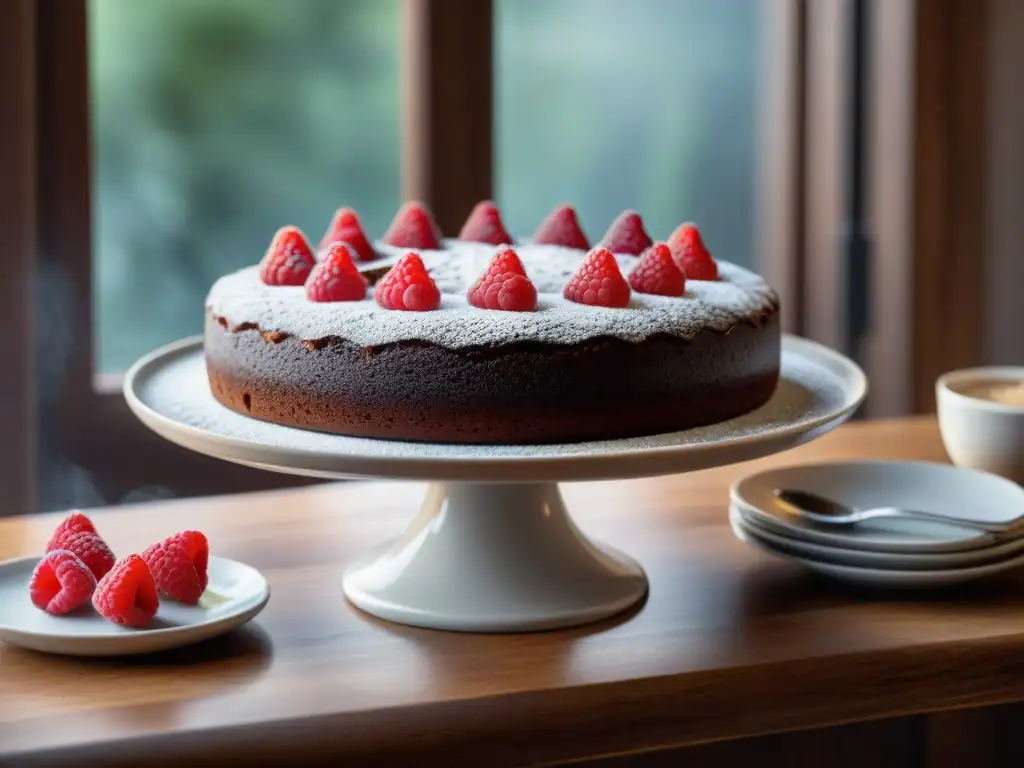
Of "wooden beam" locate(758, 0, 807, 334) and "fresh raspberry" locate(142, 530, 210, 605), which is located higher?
"wooden beam" locate(758, 0, 807, 334)

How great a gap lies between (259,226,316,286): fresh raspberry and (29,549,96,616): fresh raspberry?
0.31 m

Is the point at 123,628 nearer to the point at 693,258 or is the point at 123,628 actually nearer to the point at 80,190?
the point at 693,258

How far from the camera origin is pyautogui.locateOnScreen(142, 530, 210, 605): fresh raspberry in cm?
99

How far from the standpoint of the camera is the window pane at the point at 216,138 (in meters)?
2.05

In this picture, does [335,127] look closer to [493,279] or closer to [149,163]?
[149,163]

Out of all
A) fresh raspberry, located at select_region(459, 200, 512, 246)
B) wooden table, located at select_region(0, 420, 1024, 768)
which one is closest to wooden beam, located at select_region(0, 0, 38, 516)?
wooden table, located at select_region(0, 420, 1024, 768)

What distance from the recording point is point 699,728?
972 mm

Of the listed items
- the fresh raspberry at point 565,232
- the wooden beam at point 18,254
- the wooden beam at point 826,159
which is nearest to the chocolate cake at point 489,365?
the fresh raspberry at point 565,232

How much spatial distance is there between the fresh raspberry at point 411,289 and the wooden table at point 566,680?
9.9 inches

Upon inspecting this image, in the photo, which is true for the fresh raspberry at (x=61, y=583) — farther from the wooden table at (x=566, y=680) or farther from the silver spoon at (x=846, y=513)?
the silver spoon at (x=846, y=513)

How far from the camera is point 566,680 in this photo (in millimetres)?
954

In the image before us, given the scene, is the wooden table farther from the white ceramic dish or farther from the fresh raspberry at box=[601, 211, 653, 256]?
the fresh raspberry at box=[601, 211, 653, 256]

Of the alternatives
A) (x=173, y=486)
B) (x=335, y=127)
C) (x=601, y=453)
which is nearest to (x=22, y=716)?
(x=601, y=453)

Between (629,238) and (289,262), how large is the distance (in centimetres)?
33
